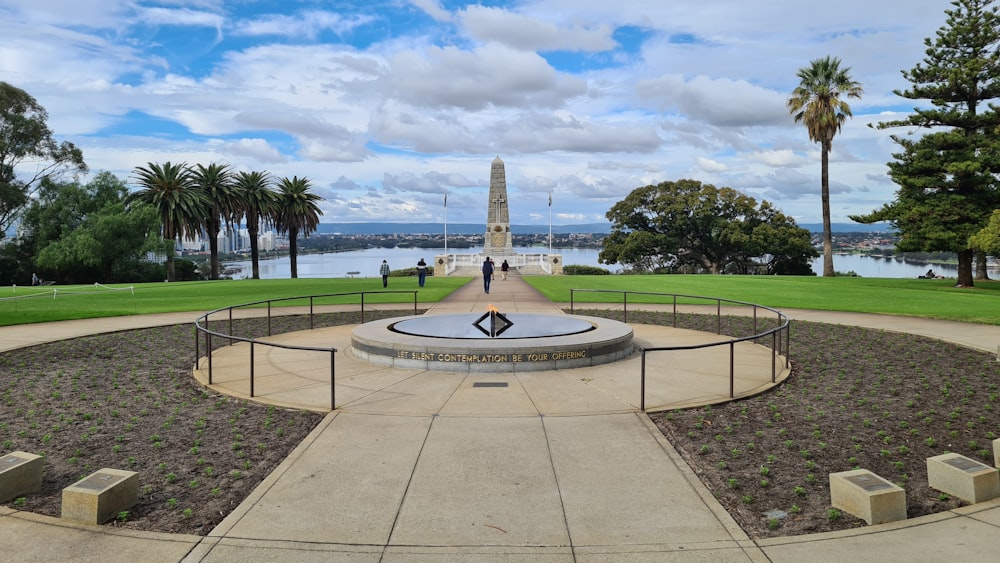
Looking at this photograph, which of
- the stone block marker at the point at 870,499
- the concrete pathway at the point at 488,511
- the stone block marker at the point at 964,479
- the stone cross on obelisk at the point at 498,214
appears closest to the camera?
Answer: the concrete pathway at the point at 488,511

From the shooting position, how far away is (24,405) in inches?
385

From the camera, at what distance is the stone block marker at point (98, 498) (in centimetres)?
546

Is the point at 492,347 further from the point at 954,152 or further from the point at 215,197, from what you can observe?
the point at 215,197

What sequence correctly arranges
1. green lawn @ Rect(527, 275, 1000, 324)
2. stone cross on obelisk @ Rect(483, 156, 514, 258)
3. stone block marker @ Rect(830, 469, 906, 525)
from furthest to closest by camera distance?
1. stone cross on obelisk @ Rect(483, 156, 514, 258)
2. green lawn @ Rect(527, 275, 1000, 324)
3. stone block marker @ Rect(830, 469, 906, 525)

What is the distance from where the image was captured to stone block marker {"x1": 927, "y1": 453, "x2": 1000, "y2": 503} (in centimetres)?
582

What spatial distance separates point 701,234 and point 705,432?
6592 cm

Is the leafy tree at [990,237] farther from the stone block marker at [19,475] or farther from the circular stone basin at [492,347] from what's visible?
the stone block marker at [19,475]

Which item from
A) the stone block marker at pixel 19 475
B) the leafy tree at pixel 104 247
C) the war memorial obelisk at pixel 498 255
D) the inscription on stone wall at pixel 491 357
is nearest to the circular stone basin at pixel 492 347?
the inscription on stone wall at pixel 491 357

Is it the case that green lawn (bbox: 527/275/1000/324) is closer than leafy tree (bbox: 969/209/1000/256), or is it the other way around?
green lawn (bbox: 527/275/1000/324)

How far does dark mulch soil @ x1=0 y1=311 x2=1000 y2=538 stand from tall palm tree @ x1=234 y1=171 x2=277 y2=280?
52734 mm

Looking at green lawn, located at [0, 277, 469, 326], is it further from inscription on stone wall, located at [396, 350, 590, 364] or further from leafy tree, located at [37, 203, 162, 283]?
leafy tree, located at [37, 203, 162, 283]

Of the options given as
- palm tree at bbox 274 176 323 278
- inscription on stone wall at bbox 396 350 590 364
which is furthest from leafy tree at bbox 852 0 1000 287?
palm tree at bbox 274 176 323 278

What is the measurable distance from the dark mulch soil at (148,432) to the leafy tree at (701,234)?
61.3m

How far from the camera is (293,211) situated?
6719 centimetres
